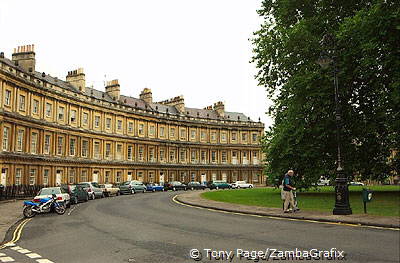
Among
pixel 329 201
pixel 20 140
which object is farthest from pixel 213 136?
pixel 329 201

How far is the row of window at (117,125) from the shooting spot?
4712 centimetres

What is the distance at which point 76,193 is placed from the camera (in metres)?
31.7

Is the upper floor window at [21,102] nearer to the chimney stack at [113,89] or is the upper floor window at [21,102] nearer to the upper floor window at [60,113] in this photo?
the upper floor window at [60,113]

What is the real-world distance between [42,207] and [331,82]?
58.5 ft

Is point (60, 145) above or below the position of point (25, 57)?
below

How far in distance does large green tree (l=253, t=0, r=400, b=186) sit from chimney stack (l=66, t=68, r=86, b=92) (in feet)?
120

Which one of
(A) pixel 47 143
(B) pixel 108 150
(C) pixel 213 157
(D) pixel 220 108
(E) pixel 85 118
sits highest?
(D) pixel 220 108

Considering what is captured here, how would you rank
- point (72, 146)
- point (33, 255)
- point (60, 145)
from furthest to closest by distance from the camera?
point (72, 146), point (60, 145), point (33, 255)

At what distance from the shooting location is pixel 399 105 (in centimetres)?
1988

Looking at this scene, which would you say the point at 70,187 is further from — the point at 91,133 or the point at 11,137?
the point at 91,133

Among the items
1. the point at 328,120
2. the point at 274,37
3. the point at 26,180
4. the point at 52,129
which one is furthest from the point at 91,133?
the point at 328,120

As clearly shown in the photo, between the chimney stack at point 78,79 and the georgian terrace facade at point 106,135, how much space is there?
0.15m

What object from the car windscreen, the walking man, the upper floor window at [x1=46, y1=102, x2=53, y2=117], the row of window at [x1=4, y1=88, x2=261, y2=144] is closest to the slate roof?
the row of window at [x1=4, y1=88, x2=261, y2=144]

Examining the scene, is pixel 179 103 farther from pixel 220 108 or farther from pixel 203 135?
pixel 220 108
